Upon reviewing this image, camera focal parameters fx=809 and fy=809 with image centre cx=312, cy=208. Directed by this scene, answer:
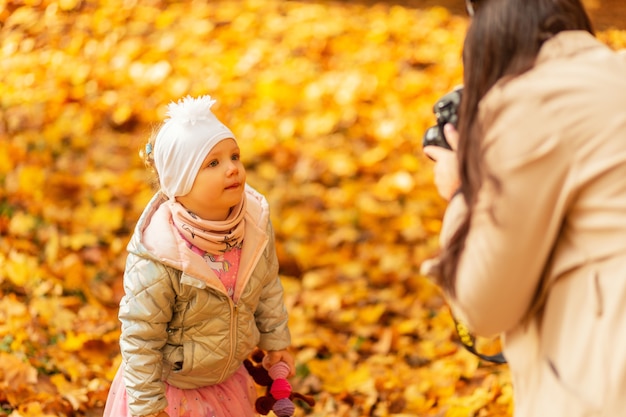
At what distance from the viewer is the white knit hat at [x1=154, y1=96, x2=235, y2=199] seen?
2.38m

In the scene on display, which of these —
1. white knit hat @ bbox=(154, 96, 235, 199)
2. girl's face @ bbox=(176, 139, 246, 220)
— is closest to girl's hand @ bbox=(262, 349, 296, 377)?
girl's face @ bbox=(176, 139, 246, 220)

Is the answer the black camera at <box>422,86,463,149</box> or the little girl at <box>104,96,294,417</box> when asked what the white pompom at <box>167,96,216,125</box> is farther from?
the black camera at <box>422,86,463,149</box>

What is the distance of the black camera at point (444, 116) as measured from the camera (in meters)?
2.21

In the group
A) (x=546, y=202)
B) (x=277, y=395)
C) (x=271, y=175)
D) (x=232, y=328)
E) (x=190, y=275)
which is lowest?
(x=271, y=175)

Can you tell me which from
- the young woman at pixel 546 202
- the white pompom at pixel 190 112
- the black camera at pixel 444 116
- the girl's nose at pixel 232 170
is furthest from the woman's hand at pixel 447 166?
the white pompom at pixel 190 112

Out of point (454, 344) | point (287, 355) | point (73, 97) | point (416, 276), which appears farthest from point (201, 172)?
point (73, 97)

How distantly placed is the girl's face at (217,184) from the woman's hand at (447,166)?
1.97ft

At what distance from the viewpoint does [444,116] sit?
2230 millimetres

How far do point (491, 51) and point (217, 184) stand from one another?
917mm

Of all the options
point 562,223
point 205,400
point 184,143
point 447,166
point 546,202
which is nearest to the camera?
point 546,202

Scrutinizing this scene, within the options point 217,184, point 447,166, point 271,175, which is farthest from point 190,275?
point 271,175

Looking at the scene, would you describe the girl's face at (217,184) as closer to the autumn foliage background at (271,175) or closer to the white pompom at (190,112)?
the white pompom at (190,112)

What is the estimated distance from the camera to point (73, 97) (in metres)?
6.13

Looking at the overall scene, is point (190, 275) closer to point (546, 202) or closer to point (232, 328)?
point (232, 328)
